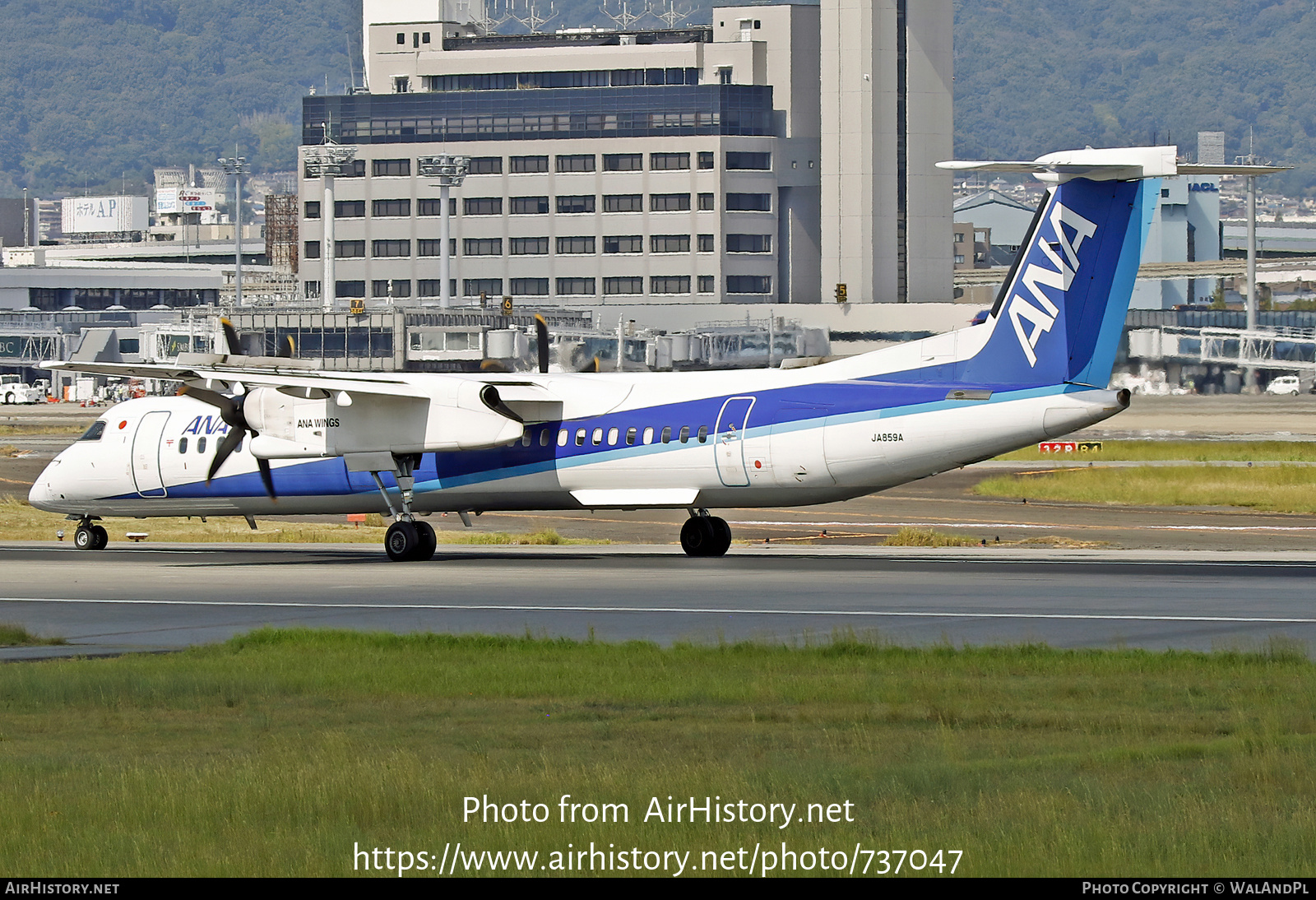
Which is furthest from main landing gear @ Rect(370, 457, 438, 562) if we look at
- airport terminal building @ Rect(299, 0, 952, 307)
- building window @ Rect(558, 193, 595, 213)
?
building window @ Rect(558, 193, 595, 213)

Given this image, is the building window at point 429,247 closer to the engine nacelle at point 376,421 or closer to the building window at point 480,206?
the building window at point 480,206

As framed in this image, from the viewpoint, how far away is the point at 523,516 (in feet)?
167

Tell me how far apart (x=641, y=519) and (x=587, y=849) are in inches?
1497

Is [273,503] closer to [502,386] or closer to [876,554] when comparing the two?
[502,386]

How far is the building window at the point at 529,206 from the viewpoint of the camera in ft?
508

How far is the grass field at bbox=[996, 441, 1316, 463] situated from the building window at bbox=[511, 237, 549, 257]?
286ft

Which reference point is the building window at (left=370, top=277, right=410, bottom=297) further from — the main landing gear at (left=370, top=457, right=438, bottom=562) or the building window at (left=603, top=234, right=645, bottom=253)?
the main landing gear at (left=370, top=457, right=438, bottom=562)

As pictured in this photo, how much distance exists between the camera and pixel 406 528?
1364 inches

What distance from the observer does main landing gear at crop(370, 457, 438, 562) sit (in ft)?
113

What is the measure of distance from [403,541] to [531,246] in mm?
122518

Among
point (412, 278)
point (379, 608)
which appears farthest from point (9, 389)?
point (379, 608)

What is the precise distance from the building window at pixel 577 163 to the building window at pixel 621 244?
255 inches

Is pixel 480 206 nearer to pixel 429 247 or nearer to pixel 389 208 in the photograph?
pixel 429 247

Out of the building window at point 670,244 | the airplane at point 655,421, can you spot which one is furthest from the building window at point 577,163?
the airplane at point 655,421
